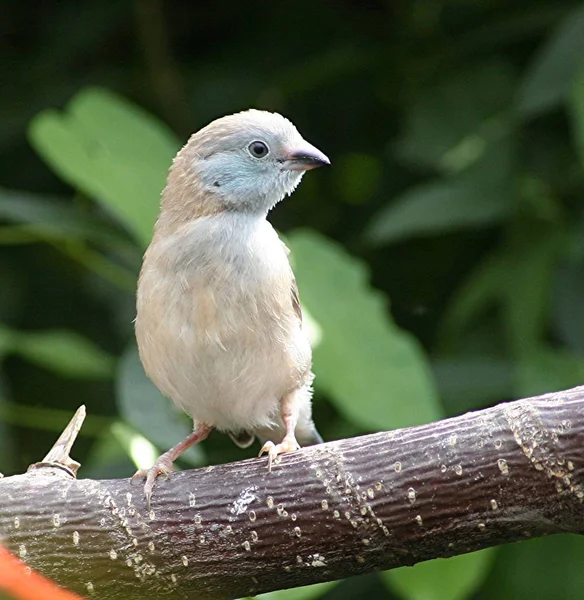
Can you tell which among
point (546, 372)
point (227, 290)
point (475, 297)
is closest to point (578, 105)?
point (475, 297)

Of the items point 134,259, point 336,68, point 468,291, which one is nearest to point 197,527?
point 134,259

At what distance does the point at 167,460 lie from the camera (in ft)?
11.6

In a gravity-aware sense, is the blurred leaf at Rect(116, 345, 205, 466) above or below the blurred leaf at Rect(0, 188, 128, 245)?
below

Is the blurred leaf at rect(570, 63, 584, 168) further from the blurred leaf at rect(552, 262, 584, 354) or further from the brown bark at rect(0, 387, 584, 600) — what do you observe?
the brown bark at rect(0, 387, 584, 600)

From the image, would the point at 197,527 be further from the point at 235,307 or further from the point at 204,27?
the point at 204,27

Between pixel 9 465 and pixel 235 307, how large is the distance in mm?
1815

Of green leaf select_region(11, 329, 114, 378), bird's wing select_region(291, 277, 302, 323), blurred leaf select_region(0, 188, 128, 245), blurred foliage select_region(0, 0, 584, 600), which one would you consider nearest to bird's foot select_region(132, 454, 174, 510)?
blurred foliage select_region(0, 0, 584, 600)

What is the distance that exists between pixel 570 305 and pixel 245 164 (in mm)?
1814

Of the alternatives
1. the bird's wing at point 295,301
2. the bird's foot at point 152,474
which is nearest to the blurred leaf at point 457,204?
the bird's wing at point 295,301

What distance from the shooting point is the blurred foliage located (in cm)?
Result: 433

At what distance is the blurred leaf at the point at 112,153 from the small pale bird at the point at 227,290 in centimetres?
45

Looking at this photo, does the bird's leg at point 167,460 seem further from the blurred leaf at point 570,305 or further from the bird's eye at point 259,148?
the blurred leaf at point 570,305

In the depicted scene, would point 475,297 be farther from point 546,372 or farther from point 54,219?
point 54,219

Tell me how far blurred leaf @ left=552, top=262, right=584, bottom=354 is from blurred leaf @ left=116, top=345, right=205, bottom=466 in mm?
1811
